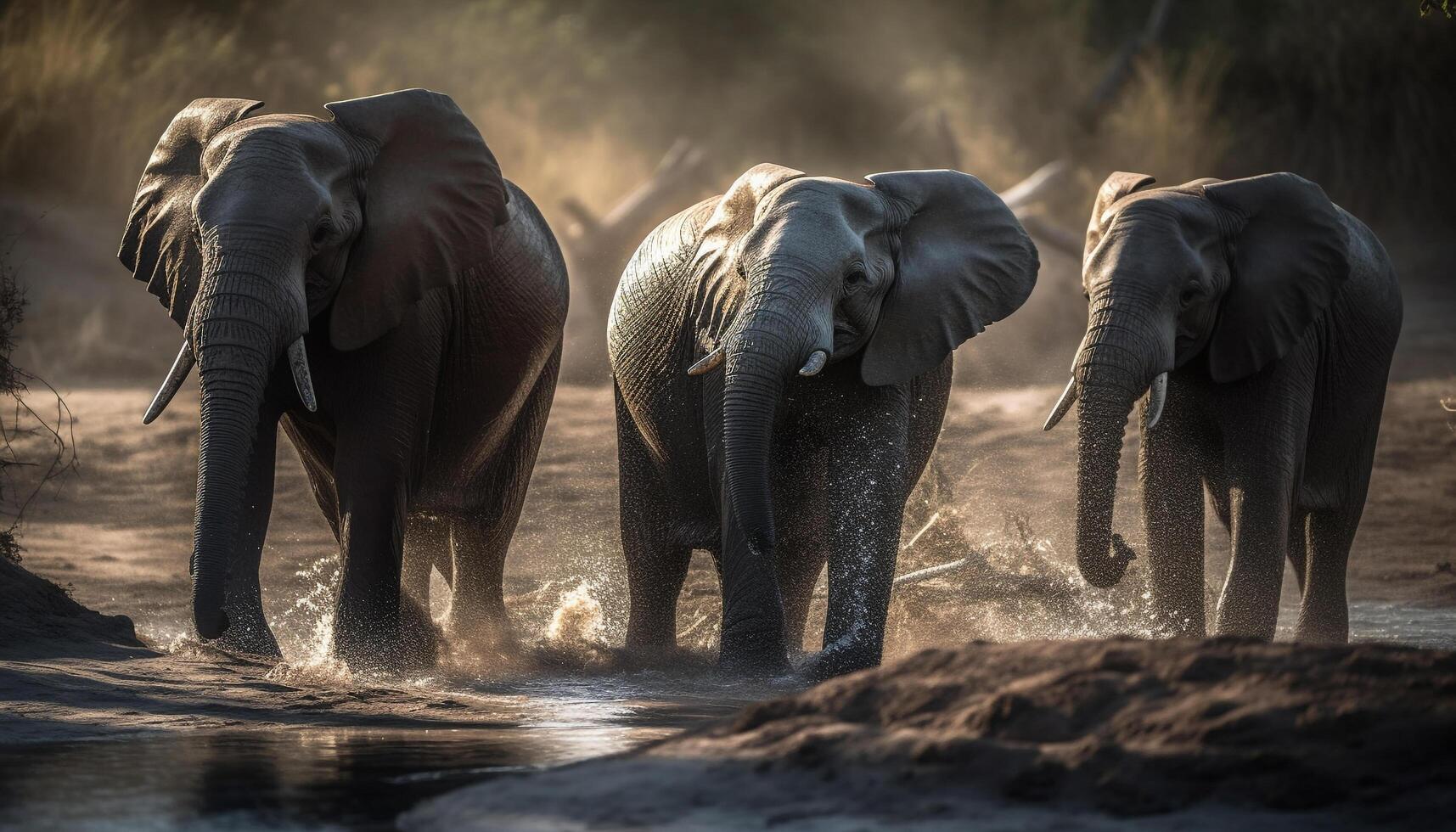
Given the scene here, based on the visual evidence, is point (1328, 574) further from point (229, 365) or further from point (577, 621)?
point (229, 365)

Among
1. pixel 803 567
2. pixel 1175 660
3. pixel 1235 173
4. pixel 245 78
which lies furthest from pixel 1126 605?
pixel 245 78

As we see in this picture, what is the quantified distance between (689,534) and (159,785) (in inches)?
164

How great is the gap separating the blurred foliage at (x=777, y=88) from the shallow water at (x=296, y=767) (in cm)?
1285

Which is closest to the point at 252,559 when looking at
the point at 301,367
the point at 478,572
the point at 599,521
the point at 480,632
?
the point at 301,367

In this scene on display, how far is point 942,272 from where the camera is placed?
8.42 metres

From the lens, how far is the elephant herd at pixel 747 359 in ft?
24.8

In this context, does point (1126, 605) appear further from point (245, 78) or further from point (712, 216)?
point (245, 78)

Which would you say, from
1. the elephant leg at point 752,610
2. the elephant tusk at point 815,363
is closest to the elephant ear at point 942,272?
the elephant tusk at point 815,363

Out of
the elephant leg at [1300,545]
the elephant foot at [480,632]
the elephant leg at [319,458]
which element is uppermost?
the elephant leg at [319,458]

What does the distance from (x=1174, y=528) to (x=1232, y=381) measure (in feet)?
2.26

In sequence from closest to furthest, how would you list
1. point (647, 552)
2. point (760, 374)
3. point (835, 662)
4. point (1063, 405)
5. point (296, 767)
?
point (296, 767) → point (760, 374) → point (835, 662) → point (1063, 405) → point (647, 552)

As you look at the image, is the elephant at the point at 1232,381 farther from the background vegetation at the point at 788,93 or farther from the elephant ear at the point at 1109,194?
the background vegetation at the point at 788,93

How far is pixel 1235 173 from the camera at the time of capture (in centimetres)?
2147

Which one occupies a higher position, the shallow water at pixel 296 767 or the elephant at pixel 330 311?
the elephant at pixel 330 311
